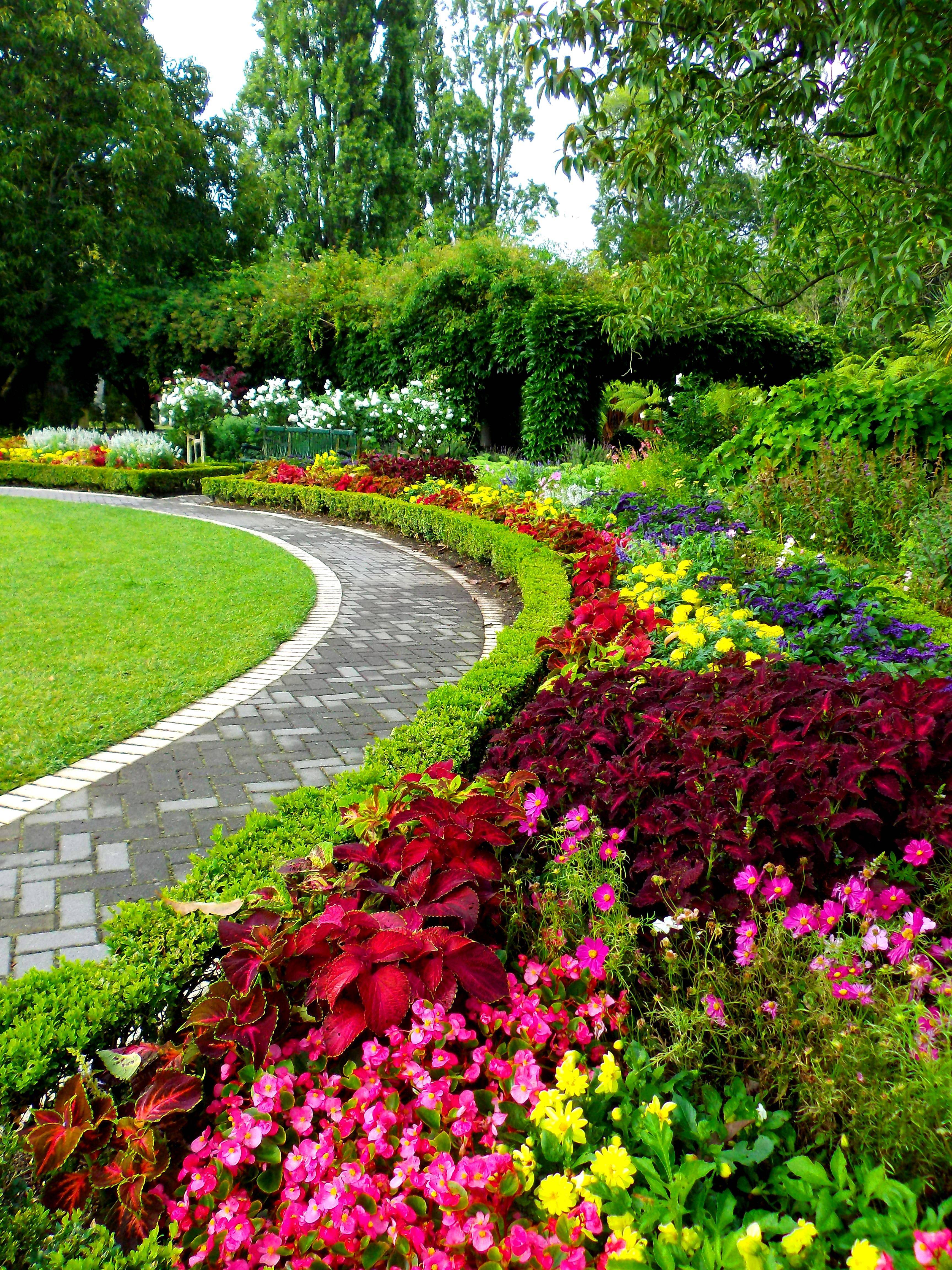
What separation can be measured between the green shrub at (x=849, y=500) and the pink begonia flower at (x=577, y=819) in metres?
4.87

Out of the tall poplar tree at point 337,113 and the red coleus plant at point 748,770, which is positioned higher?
the tall poplar tree at point 337,113

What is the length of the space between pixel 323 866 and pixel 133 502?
13.6m

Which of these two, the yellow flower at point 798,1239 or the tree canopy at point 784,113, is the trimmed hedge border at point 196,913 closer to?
the yellow flower at point 798,1239

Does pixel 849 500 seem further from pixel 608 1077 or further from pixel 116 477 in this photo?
pixel 116 477

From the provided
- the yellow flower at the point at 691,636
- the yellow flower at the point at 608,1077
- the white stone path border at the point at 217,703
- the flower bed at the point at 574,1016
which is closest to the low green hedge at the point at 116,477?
the white stone path border at the point at 217,703

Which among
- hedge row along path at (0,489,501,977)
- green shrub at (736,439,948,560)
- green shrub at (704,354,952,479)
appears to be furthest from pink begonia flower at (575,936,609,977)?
green shrub at (704,354,952,479)

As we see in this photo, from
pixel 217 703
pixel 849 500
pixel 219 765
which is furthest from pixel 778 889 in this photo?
pixel 849 500

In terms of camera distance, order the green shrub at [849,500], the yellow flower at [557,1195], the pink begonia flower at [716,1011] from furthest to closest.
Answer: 1. the green shrub at [849,500]
2. the pink begonia flower at [716,1011]
3. the yellow flower at [557,1195]

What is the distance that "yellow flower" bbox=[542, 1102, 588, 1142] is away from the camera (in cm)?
144

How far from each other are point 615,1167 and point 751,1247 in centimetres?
24

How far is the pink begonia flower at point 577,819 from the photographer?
230cm

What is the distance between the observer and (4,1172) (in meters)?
1.28

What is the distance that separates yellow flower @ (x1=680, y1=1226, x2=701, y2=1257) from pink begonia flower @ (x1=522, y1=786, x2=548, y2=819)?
1.23 meters

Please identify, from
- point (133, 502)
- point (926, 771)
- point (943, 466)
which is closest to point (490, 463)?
point (133, 502)
